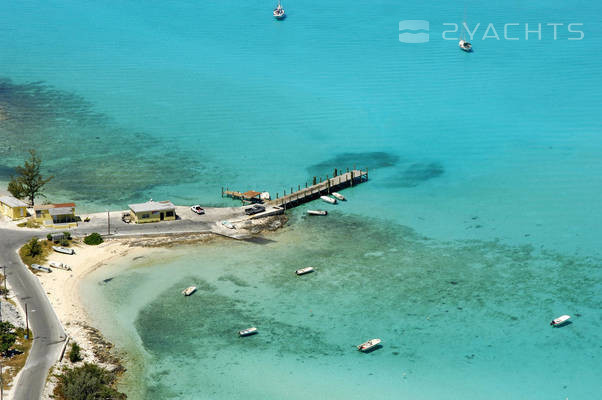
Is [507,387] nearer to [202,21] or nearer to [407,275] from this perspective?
[407,275]

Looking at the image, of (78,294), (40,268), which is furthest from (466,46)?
(78,294)

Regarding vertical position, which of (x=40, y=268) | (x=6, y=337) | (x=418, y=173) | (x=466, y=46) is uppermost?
(x=466, y=46)

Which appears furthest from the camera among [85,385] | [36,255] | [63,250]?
[63,250]

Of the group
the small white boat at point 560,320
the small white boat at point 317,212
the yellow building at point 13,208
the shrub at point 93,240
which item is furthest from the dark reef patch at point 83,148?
the small white boat at point 560,320

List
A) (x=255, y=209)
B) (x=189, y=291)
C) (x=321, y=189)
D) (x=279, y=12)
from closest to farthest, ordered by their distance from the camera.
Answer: (x=189, y=291) → (x=255, y=209) → (x=321, y=189) → (x=279, y=12)

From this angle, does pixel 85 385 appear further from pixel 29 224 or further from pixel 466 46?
pixel 466 46

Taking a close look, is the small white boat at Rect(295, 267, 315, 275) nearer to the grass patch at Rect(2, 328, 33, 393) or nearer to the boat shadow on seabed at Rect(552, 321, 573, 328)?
the boat shadow on seabed at Rect(552, 321, 573, 328)

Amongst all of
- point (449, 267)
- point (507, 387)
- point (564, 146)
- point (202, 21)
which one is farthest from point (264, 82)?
point (507, 387)
